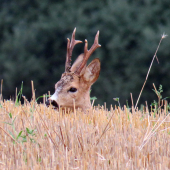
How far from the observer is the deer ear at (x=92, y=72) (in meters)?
4.30

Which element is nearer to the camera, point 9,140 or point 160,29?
point 9,140

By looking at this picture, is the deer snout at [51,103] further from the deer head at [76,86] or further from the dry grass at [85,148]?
the dry grass at [85,148]

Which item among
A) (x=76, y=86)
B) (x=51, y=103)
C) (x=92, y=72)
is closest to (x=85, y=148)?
(x=51, y=103)

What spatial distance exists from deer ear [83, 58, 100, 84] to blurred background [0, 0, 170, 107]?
6.75m

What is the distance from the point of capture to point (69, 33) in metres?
12.1

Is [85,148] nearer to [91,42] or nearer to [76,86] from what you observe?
[76,86]

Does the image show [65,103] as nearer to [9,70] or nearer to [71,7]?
[9,70]

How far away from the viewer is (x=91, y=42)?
11594mm

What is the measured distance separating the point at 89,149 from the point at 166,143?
56cm

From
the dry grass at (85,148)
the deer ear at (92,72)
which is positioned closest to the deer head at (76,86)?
the deer ear at (92,72)

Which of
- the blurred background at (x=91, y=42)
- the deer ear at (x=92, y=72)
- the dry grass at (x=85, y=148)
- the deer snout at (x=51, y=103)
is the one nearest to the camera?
the dry grass at (x=85, y=148)

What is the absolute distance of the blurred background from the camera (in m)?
11.2

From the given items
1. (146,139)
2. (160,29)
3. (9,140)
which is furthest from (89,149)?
(160,29)

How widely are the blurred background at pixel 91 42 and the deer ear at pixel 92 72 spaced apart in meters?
6.75
